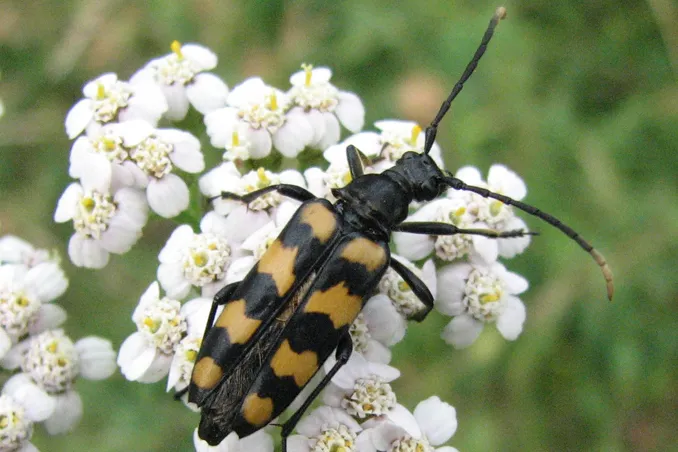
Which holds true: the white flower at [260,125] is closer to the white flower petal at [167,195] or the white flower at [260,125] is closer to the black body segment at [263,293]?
the white flower petal at [167,195]

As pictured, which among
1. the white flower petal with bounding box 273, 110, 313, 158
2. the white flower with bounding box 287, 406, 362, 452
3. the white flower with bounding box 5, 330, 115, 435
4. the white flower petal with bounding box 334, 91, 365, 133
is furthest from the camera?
the white flower petal with bounding box 334, 91, 365, 133

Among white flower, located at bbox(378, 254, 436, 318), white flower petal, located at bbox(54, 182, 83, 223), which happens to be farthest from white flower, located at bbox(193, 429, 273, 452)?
white flower petal, located at bbox(54, 182, 83, 223)

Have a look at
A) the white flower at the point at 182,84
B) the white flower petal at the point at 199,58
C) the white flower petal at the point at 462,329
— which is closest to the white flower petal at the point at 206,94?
the white flower at the point at 182,84

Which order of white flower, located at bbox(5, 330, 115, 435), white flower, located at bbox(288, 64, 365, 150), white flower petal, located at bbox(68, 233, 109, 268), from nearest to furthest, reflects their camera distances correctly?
white flower, located at bbox(5, 330, 115, 435)
white flower petal, located at bbox(68, 233, 109, 268)
white flower, located at bbox(288, 64, 365, 150)

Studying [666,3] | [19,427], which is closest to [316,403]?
[19,427]

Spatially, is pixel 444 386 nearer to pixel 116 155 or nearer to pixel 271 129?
pixel 271 129

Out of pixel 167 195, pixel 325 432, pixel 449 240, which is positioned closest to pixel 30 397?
pixel 167 195

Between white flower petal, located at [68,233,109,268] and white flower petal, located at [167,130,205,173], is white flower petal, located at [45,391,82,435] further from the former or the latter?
white flower petal, located at [167,130,205,173]
